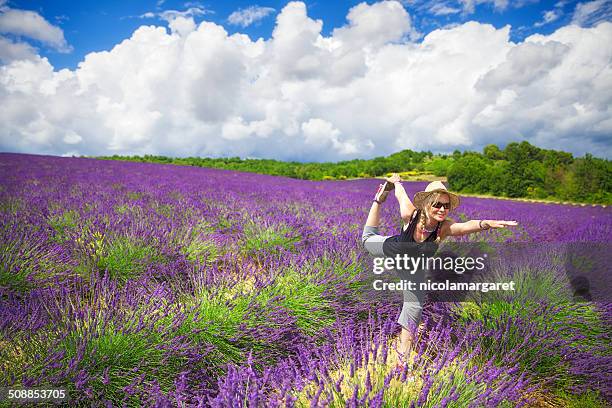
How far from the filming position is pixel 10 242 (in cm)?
223

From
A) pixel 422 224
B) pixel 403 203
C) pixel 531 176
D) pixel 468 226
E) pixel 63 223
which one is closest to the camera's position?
pixel 468 226

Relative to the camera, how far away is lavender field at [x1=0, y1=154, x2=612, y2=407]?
1.33 m

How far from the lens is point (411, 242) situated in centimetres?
198

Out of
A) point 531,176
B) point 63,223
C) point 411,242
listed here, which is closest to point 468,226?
point 411,242

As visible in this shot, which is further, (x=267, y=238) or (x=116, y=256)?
(x=267, y=238)

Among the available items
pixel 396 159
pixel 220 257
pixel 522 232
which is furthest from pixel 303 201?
pixel 396 159

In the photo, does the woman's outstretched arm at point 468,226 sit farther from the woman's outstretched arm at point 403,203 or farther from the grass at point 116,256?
the grass at point 116,256

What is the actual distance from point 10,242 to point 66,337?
1320 millimetres

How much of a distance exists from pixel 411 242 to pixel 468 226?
0.35 m

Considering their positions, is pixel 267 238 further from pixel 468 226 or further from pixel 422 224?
pixel 468 226

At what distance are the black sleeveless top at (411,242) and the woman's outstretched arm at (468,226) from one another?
0.06m
